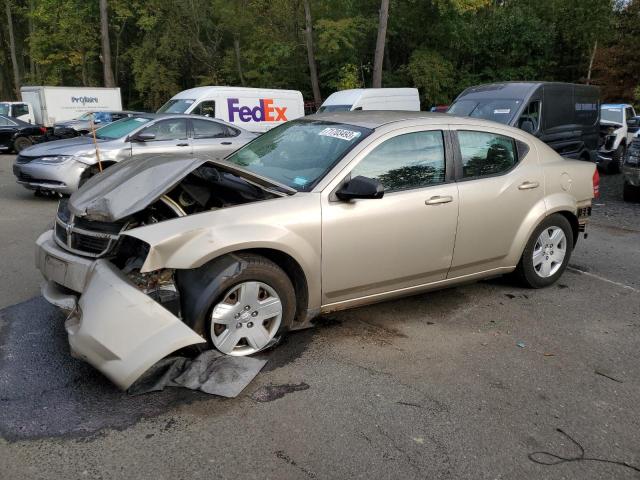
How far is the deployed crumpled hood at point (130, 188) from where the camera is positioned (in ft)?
11.7

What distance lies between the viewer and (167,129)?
33.0 ft

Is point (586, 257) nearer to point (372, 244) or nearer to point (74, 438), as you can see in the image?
point (372, 244)

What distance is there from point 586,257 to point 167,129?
7.20 m

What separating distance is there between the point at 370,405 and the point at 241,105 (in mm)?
13497

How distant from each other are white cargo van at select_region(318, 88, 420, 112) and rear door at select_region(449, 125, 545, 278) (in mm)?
10938

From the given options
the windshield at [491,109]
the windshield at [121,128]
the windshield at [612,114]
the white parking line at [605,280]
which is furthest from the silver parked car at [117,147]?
the windshield at [612,114]

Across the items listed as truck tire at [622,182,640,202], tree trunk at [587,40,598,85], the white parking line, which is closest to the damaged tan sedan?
the white parking line

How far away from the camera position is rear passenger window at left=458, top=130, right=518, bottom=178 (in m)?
4.63

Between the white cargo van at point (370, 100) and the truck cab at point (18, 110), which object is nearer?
the white cargo van at point (370, 100)

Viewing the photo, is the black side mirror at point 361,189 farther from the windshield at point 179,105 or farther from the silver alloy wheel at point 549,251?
the windshield at point 179,105

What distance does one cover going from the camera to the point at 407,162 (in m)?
4.36

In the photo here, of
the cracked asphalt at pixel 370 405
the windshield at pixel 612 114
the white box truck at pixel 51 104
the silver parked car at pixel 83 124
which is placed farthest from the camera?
the white box truck at pixel 51 104

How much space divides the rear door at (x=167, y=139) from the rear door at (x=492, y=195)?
6.10 meters

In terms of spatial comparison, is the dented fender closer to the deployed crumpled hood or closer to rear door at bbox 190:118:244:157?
the deployed crumpled hood
